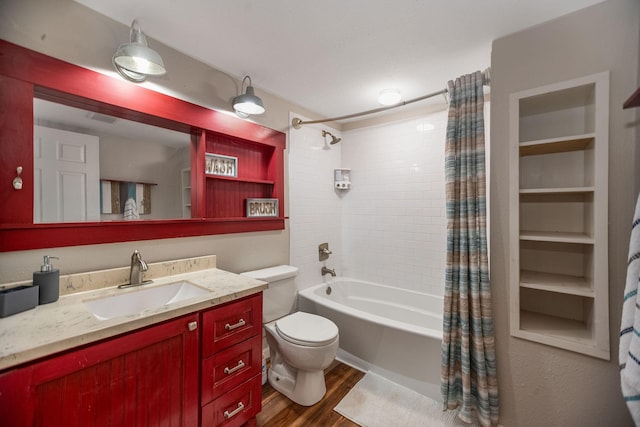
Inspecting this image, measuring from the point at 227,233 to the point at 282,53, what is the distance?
1.35 m

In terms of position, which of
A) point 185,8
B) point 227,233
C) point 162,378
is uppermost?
point 185,8

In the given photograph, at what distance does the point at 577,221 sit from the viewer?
151cm

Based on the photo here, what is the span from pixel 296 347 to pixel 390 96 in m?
2.16

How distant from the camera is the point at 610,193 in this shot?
4.10 feet

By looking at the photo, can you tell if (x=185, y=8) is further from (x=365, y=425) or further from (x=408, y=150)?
(x=365, y=425)

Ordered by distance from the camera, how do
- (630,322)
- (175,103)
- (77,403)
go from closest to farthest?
1. (77,403)
2. (630,322)
3. (175,103)

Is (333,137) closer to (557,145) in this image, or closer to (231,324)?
(557,145)

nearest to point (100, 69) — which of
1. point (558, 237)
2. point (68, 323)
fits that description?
point (68, 323)

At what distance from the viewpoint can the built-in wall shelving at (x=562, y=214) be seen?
1259 millimetres

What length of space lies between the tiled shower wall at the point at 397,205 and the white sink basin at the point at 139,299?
2.02 meters

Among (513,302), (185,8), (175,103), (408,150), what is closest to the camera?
(185,8)

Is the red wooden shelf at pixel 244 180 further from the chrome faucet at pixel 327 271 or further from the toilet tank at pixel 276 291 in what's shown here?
the chrome faucet at pixel 327 271

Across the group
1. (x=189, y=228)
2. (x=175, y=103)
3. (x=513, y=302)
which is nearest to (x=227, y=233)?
(x=189, y=228)

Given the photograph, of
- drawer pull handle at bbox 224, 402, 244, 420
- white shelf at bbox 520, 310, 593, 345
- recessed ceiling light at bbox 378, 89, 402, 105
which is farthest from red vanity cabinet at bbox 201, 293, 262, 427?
recessed ceiling light at bbox 378, 89, 402, 105
